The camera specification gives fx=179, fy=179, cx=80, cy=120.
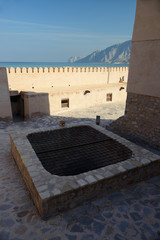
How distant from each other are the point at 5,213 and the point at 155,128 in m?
6.14

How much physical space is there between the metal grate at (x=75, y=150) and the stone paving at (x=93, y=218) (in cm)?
107

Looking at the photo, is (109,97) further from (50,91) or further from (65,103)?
(50,91)

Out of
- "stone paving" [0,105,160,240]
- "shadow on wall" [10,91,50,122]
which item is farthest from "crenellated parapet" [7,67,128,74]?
"stone paving" [0,105,160,240]

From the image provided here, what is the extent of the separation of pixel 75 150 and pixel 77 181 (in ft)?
7.48

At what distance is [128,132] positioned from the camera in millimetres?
8609

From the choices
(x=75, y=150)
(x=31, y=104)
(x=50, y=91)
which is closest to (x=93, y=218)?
(x=75, y=150)

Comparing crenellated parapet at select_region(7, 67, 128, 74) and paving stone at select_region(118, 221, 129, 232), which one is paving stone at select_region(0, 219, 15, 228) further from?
crenellated parapet at select_region(7, 67, 128, 74)

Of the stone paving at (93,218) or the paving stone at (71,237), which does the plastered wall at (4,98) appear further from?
the paving stone at (71,237)

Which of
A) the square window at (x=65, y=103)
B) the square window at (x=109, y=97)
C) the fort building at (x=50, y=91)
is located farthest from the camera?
the square window at (x=109, y=97)

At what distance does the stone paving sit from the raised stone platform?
0.21 m

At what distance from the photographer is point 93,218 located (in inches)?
165

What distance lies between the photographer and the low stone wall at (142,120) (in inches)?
290

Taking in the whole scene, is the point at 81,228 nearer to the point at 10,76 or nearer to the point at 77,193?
the point at 77,193

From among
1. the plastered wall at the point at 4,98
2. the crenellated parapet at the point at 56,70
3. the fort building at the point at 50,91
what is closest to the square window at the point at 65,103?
the fort building at the point at 50,91
